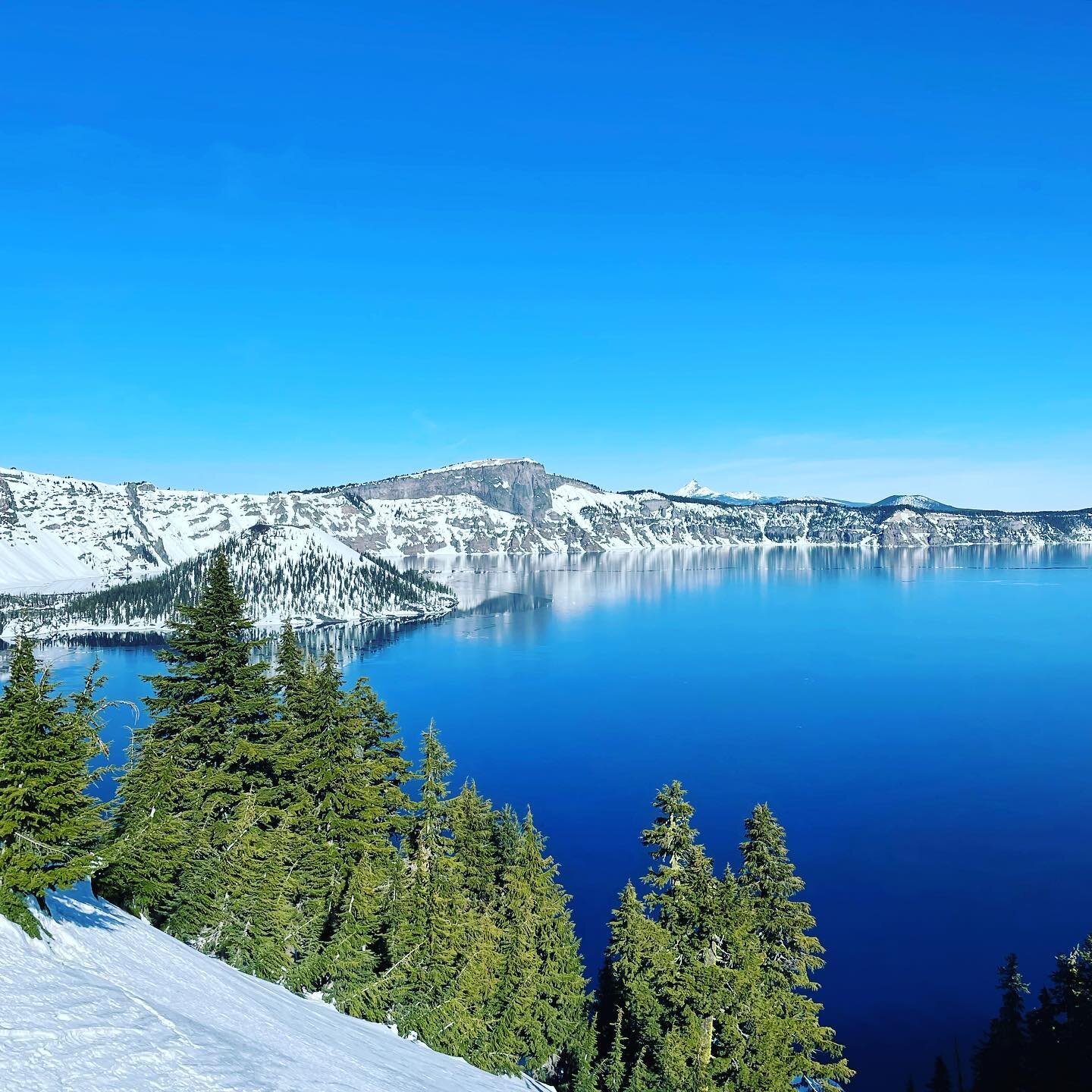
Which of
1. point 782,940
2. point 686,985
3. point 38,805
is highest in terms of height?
point 38,805

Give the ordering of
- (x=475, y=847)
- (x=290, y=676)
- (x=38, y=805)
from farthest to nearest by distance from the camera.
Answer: (x=475, y=847), (x=290, y=676), (x=38, y=805)

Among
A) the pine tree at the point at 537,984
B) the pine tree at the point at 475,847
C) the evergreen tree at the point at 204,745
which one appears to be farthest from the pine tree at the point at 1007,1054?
the evergreen tree at the point at 204,745

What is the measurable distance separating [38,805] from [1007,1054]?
34901mm

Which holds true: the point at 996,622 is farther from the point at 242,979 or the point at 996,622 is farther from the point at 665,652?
the point at 242,979

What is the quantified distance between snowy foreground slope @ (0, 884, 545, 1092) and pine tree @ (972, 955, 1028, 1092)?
23.0 metres

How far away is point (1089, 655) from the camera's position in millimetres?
133875

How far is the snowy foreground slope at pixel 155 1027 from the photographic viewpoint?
1052 cm

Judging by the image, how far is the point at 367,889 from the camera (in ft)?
79.7

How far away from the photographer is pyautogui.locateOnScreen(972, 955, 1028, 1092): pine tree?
29.6m

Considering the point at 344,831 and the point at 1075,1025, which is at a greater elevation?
the point at 344,831

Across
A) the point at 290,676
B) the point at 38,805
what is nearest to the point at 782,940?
the point at 290,676

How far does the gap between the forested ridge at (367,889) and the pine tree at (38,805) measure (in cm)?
4

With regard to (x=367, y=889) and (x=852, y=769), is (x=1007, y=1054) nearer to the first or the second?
(x=367, y=889)

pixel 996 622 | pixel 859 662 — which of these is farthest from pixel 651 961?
pixel 996 622
